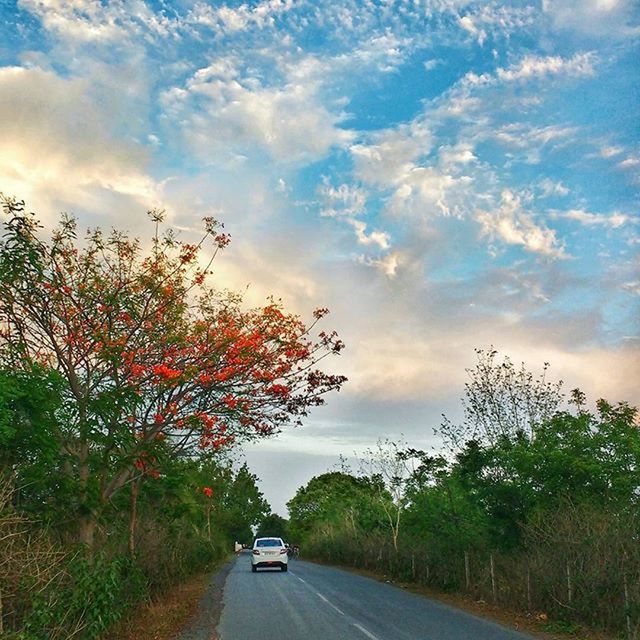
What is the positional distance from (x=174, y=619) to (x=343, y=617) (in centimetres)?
396

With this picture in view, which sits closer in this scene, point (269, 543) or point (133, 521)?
point (133, 521)

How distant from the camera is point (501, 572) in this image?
20156mm

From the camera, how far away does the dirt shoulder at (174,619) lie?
14141 millimetres

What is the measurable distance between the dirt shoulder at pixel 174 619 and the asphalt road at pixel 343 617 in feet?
1.34

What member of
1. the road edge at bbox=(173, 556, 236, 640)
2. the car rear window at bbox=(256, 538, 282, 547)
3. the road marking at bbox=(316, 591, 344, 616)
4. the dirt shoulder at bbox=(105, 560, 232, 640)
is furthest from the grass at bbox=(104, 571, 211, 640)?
the car rear window at bbox=(256, 538, 282, 547)

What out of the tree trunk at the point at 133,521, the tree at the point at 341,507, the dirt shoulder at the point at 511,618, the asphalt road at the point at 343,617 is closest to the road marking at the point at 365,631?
the asphalt road at the point at 343,617

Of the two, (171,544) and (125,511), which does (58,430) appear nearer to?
(125,511)

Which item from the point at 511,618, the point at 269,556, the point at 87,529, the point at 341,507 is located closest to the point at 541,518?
the point at 511,618

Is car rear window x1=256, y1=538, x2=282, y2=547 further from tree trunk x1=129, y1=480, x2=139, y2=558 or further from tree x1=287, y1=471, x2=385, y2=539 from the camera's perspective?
tree trunk x1=129, y1=480, x2=139, y2=558

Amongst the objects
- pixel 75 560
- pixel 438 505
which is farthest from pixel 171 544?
pixel 75 560

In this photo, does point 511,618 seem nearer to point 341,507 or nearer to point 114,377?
point 114,377

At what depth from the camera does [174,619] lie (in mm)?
16938

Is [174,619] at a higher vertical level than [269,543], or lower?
lower

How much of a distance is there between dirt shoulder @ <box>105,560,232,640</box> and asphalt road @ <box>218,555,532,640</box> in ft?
1.34
